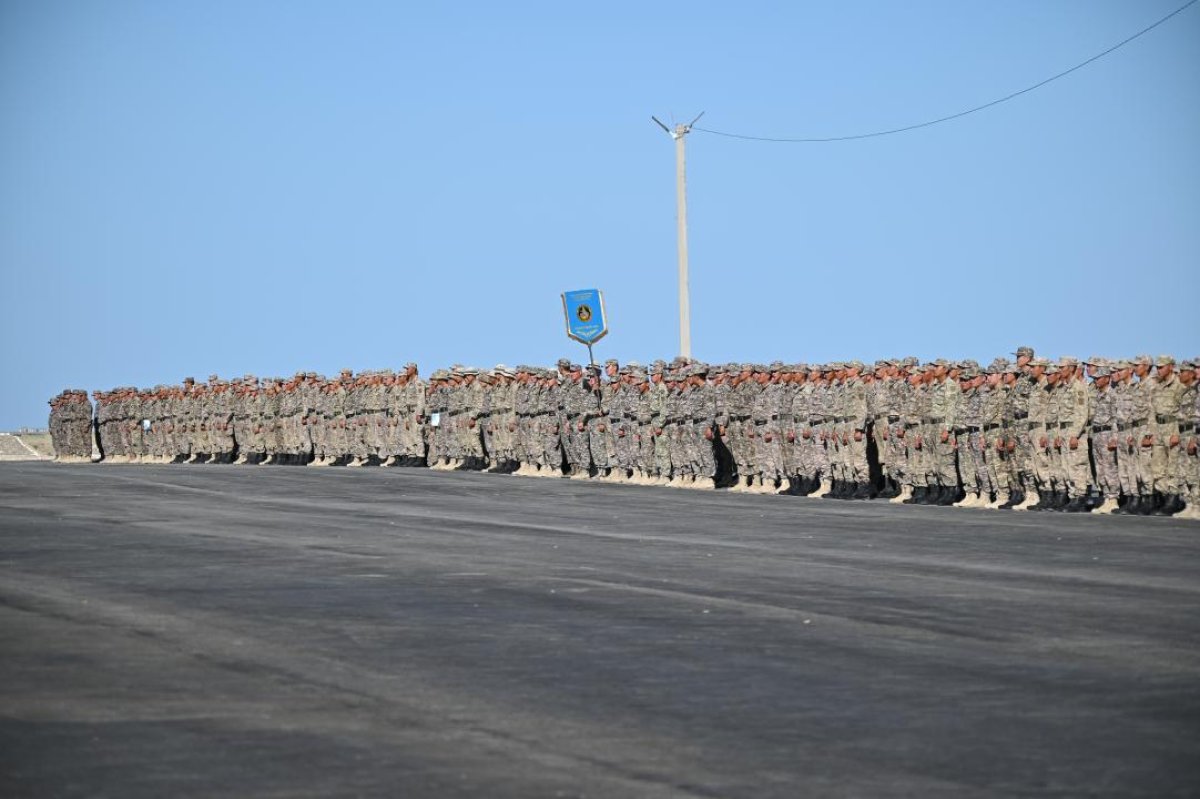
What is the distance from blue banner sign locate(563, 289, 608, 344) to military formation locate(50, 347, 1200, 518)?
6.57 ft

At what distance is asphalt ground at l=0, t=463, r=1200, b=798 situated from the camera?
334 inches

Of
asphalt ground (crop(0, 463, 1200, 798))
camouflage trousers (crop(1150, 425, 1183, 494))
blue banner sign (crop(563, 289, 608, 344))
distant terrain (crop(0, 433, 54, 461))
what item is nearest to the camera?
asphalt ground (crop(0, 463, 1200, 798))

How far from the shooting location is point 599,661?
37.9ft

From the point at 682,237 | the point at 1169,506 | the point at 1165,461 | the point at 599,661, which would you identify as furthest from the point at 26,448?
the point at 599,661

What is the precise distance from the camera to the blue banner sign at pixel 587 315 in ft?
125

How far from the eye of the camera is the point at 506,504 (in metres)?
26.5

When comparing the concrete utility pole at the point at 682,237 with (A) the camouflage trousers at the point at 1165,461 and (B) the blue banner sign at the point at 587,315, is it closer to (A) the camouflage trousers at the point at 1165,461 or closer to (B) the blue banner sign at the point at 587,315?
(B) the blue banner sign at the point at 587,315

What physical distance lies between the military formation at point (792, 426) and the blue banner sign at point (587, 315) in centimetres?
200

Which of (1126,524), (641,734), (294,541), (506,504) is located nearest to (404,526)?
(294,541)

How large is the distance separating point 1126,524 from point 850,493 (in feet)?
23.4

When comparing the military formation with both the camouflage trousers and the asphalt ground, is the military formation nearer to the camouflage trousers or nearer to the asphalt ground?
the camouflage trousers

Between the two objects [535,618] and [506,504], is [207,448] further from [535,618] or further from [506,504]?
[535,618]

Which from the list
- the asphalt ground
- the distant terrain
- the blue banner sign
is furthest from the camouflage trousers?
the distant terrain

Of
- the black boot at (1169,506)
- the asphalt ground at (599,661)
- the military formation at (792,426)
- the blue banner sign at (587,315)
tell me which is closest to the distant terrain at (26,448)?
the military formation at (792,426)
